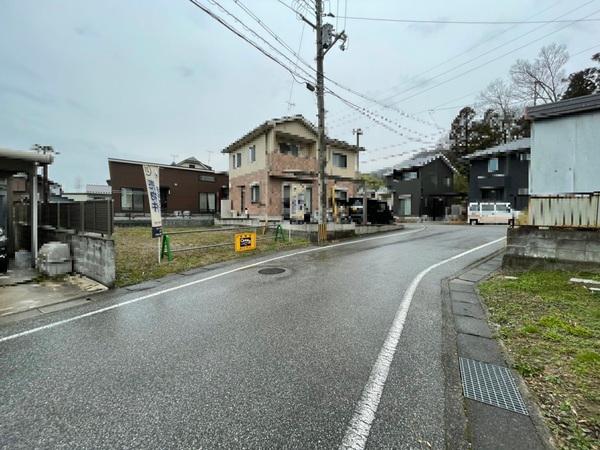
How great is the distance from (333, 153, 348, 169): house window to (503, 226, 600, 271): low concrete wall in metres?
15.6

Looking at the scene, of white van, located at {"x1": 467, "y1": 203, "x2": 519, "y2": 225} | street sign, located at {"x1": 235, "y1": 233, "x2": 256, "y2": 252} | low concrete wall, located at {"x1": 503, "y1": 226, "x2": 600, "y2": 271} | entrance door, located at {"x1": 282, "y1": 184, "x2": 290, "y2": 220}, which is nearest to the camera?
low concrete wall, located at {"x1": 503, "y1": 226, "x2": 600, "y2": 271}

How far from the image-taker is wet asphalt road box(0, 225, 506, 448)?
2.01 m

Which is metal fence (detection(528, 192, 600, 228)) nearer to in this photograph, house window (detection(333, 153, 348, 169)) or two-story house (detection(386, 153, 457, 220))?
house window (detection(333, 153, 348, 169))

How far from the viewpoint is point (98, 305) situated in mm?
4797

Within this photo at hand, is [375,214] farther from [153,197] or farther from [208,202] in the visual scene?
[208,202]

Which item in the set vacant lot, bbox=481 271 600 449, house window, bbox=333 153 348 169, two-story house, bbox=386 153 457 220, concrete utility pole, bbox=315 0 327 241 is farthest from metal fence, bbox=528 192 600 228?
two-story house, bbox=386 153 457 220

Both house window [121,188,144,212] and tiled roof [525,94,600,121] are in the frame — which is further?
house window [121,188,144,212]

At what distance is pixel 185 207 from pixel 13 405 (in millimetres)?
22565

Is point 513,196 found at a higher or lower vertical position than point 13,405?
higher

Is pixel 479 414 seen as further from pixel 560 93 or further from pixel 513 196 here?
pixel 560 93

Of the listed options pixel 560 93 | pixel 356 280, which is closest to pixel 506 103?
pixel 560 93

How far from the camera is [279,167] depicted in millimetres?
18156

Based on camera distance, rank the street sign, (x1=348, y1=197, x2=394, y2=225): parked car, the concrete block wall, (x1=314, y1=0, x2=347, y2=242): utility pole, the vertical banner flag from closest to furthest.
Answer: the concrete block wall, the vertical banner flag, the street sign, (x1=314, y1=0, x2=347, y2=242): utility pole, (x1=348, y1=197, x2=394, y2=225): parked car

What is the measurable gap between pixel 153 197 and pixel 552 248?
31.6 ft
